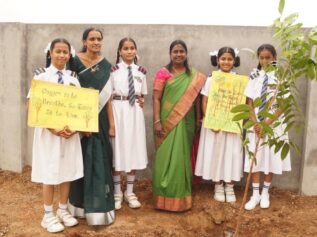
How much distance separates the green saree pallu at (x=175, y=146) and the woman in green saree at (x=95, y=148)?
23.8 inches

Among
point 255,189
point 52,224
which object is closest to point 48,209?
point 52,224

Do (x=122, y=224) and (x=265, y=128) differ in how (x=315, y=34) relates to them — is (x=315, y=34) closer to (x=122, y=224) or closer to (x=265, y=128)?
(x=265, y=128)

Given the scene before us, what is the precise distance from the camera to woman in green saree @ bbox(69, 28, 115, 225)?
150 inches

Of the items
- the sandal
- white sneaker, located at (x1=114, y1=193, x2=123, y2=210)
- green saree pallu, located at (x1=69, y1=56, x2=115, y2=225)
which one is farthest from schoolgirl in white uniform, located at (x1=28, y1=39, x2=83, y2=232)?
the sandal

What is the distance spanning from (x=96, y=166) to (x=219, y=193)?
59.9 inches

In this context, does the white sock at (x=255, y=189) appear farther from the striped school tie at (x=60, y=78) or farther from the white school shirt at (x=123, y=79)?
the striped school tie at (x=60, y=78)

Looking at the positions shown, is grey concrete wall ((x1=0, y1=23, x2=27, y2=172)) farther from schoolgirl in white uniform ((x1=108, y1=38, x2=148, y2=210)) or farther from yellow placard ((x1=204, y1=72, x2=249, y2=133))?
yellow placard ((x1=204, y1=72, x2=249, y2=133))

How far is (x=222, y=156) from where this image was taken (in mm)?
4375

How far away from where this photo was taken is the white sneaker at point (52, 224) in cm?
368

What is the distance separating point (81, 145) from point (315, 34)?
249cm

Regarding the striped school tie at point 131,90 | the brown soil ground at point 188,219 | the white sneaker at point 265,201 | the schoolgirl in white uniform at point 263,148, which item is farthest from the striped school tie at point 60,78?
the white sneaker at point 265,201

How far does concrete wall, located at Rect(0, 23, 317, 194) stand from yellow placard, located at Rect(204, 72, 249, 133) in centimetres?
64

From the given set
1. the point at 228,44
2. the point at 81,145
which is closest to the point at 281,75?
Result: the point at 81,145

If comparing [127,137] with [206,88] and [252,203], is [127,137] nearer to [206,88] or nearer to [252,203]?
[206,88]
